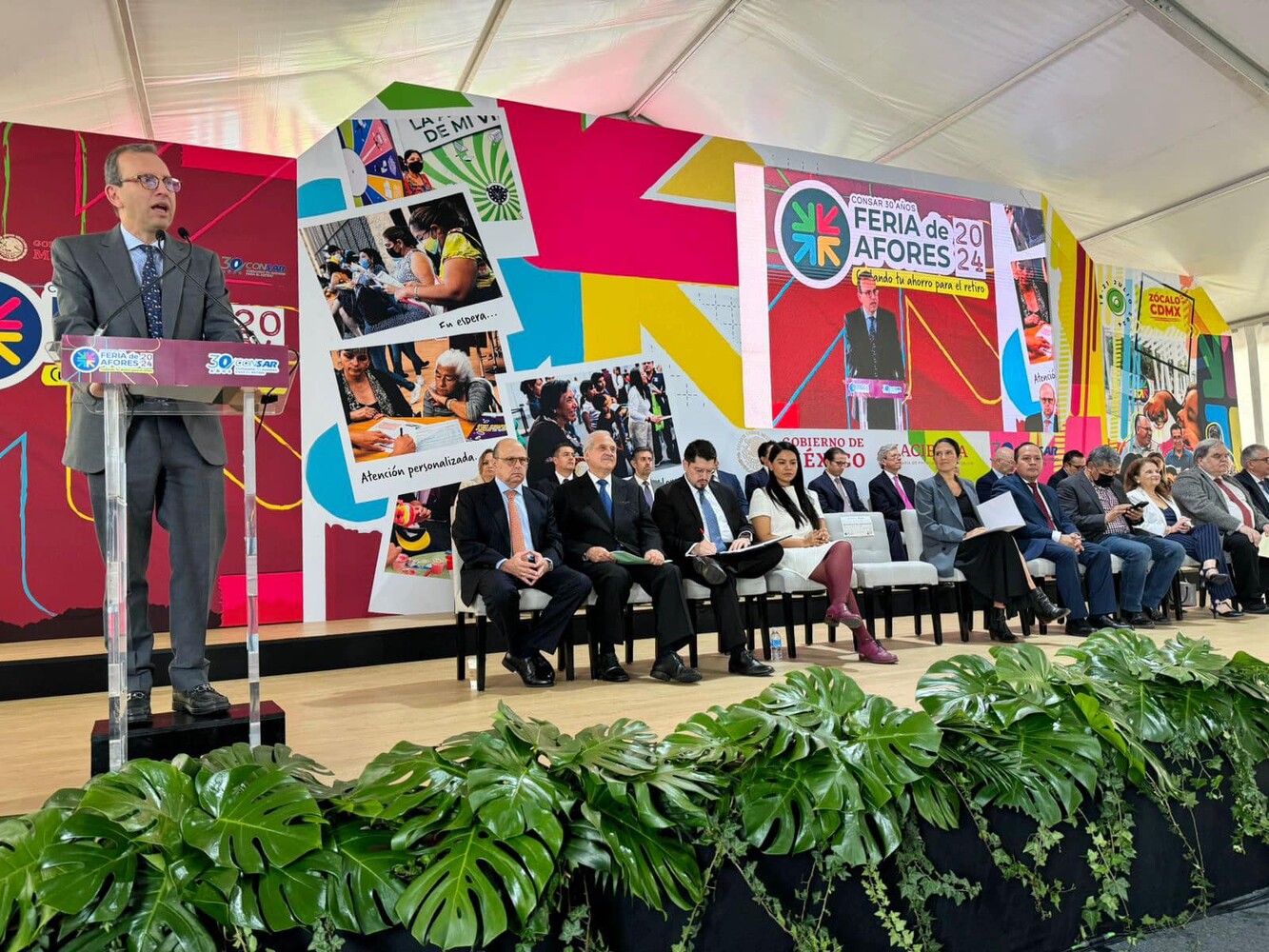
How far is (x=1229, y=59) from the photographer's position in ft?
22.4

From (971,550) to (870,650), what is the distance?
1110mm

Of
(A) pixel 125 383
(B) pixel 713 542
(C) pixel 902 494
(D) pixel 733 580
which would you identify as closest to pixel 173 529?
(A) pixel 125 383

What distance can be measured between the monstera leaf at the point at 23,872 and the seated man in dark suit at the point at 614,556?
297cm

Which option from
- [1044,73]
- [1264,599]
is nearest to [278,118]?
[1044,73]

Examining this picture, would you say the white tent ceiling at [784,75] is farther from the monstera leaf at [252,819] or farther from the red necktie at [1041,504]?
the monstera leaf at [252,819]

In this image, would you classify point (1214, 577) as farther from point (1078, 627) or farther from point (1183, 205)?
point (1183, 205)

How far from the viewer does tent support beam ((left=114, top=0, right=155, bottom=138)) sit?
16.5ft

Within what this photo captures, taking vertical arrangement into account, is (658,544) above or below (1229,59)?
below

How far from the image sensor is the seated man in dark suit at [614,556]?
13.5 feet

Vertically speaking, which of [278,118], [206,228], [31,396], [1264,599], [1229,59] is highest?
[1229,59]

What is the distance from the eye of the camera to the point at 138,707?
211cm

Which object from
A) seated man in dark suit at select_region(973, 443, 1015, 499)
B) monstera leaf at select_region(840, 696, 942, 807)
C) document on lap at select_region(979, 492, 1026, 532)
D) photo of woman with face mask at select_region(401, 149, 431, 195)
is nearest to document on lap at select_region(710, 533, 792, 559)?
document on lap at select_region(979, 492, 1026, 532)

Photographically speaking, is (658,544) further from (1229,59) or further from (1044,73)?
(1229,59)

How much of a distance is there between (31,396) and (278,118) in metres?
2.45
